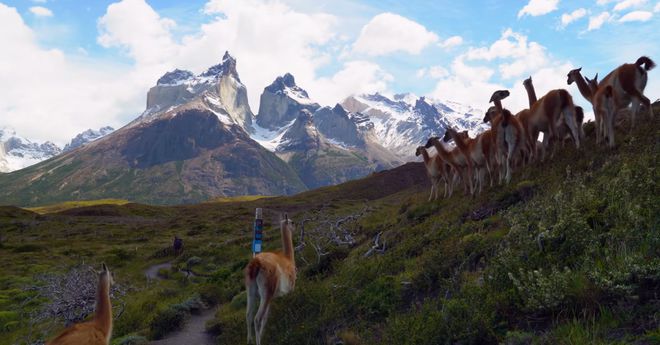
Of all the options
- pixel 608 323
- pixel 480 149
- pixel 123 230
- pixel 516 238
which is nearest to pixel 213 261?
pixel 480 149

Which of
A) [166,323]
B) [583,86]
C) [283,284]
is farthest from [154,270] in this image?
[583,86]

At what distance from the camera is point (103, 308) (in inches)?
310

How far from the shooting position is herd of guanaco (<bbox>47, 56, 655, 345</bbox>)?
10250 millimetres

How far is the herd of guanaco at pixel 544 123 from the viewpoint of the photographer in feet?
43.9

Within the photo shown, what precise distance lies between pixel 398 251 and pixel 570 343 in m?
8.13

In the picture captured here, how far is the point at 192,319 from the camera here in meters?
16.1

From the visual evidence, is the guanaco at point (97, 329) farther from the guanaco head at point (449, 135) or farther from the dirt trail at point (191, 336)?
the guanaco head at point (449, 135)

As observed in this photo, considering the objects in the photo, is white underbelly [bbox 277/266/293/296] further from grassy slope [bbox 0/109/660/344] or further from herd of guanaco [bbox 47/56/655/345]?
grassy slope [bbox 0/109/660/344]

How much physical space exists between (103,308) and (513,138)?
13223 millimetres

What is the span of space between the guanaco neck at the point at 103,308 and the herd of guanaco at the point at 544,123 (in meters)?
11.9

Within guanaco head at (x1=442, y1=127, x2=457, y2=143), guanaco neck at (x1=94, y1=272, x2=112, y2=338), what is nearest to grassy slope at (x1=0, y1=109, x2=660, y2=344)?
guanaco head at (x1=442, y1=127, x2=457, y2=143)

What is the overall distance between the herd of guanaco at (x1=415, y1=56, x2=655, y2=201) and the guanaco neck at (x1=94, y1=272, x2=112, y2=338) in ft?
39.2

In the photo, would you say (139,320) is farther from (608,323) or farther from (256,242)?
(608,323)

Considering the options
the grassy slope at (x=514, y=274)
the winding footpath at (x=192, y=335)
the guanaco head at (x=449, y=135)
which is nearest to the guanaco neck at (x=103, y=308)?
the grassy slope at (x=514, y=274)
